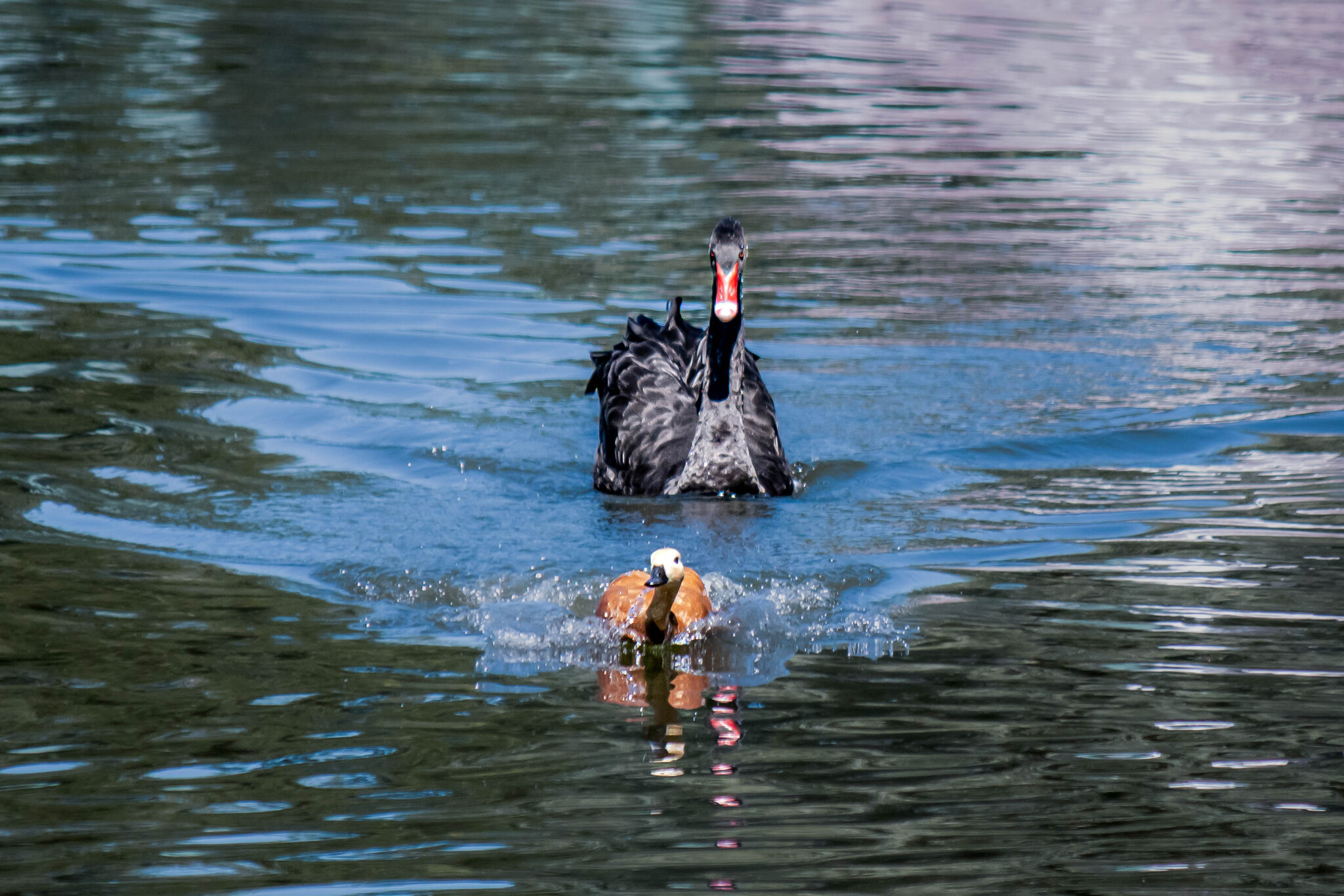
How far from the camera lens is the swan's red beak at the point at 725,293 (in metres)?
8.59

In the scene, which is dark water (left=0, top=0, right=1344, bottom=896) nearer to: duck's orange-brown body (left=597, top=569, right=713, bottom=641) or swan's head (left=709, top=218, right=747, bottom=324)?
duck's orange-brown body (left=597, top=569, right=713, bottom=641)

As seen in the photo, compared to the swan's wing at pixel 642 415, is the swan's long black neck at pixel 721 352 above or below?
above

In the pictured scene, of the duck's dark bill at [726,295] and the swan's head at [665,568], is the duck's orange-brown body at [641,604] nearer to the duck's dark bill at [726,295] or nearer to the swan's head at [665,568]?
the swan's head at [665,568]

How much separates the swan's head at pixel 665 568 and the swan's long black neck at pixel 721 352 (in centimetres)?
273

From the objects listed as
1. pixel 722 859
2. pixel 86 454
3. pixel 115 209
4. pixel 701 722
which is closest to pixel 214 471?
pixel 86 454

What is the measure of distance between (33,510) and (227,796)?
3.54m

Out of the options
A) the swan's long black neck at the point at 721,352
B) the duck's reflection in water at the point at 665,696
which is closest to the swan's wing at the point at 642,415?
the swan's long black neck at the point at 721,352

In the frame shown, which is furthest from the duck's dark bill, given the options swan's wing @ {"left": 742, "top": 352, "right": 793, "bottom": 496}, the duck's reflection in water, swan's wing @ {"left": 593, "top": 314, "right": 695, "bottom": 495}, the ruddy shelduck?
the duck's reflection in water

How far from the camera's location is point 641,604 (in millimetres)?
6426

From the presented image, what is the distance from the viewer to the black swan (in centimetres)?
890

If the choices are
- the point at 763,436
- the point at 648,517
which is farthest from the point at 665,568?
the point at 763,436

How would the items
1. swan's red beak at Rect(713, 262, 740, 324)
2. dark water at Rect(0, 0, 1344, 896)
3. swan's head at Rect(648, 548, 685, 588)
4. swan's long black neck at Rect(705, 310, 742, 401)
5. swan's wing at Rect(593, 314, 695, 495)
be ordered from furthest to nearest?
swan's wing at Rect(593, 314, 695, 495), swan's long black neck at Rect(705, 310, 742, 401), swan's red beak at Rect(713, 262, 740, 324), swan's head at Rect(648, 548, 685, 588), dark water at Rect(0, 0, 1344, 896)

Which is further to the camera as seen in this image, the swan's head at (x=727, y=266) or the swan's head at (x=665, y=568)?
→ the swan's head at (x=727, y=266)

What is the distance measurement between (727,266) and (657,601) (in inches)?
115
